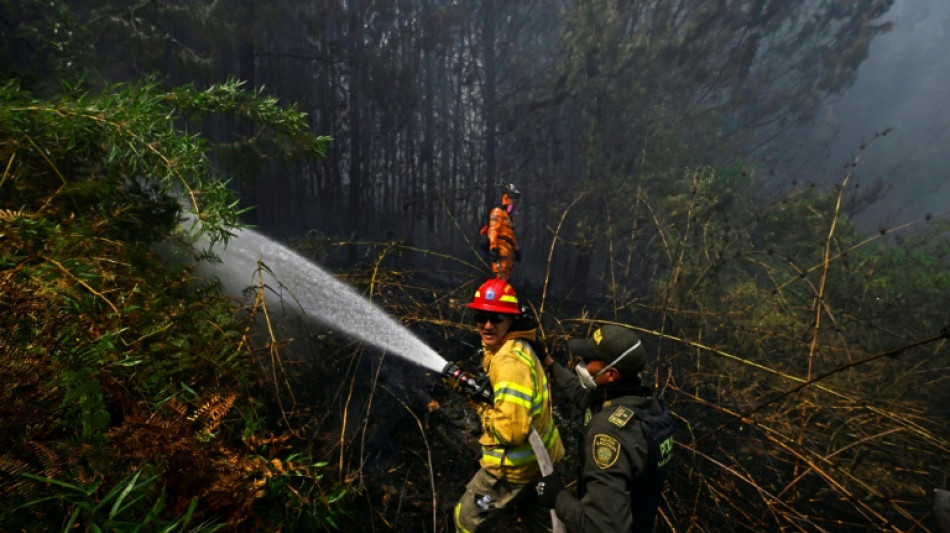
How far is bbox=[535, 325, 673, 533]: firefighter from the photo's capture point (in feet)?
5.74

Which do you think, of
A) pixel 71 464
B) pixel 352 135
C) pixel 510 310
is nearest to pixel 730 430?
pixel 510 310

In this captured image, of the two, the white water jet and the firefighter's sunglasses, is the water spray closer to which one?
the white water jet

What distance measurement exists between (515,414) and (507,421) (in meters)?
0.06

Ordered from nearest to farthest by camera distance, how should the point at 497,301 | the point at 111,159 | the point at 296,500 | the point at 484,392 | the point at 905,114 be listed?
the point at 296,500 → the point at 484,392 → the point at 497,301 → the point at 111,159 → the point at 905,114

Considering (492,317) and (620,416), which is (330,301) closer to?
(492,317)

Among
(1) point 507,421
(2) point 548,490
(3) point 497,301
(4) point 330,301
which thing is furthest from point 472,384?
(4) point 330,301

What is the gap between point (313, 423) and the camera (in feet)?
11.2

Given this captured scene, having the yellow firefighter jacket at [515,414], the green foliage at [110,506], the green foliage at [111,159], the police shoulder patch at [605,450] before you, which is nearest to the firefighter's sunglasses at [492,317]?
the yellow firefighter jacket at [515,414]

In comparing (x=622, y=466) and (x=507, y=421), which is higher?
(x=622, y=466)

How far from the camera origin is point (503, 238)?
6910mm

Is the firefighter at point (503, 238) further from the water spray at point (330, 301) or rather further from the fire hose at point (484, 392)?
the fire hose at point (484, 392)

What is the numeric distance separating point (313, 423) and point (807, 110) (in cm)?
2264

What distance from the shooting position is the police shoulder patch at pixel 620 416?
1.85 m

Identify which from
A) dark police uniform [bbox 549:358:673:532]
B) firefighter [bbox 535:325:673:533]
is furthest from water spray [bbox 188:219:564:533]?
dark police uniform [bbox 549:358:673:532]
